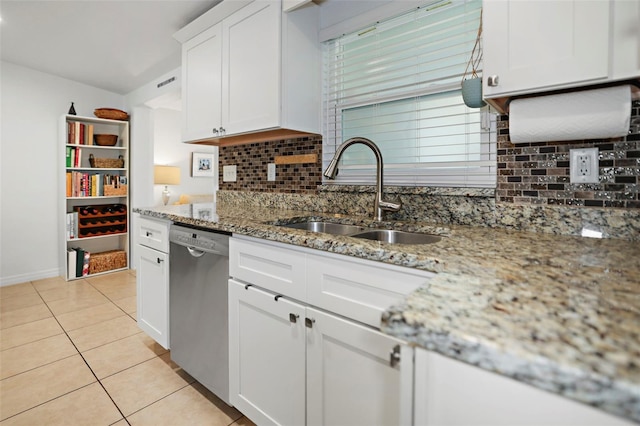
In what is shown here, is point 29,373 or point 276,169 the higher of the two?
point 276,169

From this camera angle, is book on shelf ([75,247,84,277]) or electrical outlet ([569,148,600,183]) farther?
book on shelf ([75,247,84,277])

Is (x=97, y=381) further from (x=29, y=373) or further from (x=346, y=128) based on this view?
(x=346, y=128)

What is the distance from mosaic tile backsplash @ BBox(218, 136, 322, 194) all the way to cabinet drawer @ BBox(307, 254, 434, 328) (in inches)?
40.8

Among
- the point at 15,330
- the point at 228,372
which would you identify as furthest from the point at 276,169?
the point at 15,330

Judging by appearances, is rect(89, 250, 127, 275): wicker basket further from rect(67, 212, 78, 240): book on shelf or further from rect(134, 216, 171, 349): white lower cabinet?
rect(134, 216, 171, 349): white lower cabinet

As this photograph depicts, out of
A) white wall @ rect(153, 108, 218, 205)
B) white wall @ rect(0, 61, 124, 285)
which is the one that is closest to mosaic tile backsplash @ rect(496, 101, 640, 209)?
white wall @ rect(0, 61, 124, 285)

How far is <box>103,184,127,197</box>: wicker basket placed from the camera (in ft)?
13.3

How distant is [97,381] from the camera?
6.17 ft

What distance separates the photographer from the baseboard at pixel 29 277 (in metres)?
3.57

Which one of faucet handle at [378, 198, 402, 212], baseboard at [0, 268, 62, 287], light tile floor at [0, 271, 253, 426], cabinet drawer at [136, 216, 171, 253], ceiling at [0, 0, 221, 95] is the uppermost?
ceiling at [0, 0, 221, 95]

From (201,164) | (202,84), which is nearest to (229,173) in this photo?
(202,84)

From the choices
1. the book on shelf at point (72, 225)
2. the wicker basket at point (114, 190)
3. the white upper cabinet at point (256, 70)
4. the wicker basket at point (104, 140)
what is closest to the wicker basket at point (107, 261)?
the book on shelf at point (72, 225)

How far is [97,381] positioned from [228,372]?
2.99 ft

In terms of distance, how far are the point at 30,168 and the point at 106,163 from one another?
706 mm
